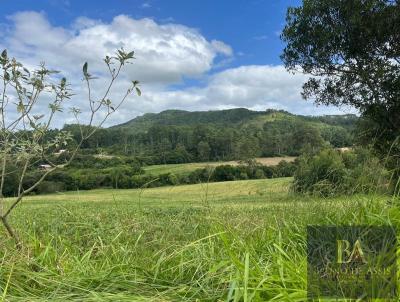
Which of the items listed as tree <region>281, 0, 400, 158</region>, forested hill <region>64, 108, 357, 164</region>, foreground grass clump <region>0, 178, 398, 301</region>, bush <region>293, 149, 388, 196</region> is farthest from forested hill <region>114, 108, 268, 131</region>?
foreground grass clump <region>0, 178, 398, 301</region>

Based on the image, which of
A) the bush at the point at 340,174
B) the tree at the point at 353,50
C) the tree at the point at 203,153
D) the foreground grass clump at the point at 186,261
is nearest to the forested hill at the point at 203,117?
the tree at the point at 203,153

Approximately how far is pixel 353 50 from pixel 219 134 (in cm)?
3990

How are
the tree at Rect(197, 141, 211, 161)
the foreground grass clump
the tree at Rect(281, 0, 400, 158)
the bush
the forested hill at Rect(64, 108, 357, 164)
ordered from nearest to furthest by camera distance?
1. the foreground grass clump
2. the bush
3. the forested hill at Rect(64, 108, 357, 164)
4. the tree at Rect(281, 0, 400, 158)
5. the tree at Rect(197, 141, 211, 161)

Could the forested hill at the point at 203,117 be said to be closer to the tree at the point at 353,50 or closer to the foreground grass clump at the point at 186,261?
the tree at the point at 353,50

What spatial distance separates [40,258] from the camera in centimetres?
312

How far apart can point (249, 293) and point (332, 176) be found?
2.89 m

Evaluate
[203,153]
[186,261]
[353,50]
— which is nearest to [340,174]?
[186,261]

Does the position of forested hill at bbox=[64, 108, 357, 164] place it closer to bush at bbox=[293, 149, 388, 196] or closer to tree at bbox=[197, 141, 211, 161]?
tree at bbox=[197, 141, 211, 161]

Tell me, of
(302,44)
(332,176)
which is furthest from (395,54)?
(332,176)

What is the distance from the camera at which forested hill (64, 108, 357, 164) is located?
11.2 meters

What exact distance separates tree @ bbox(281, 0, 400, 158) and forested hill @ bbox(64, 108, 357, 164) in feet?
4.95

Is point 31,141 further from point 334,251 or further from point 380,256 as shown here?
point 380,256

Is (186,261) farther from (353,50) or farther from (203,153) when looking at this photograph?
(203,153)

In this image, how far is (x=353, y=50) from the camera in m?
16.2
